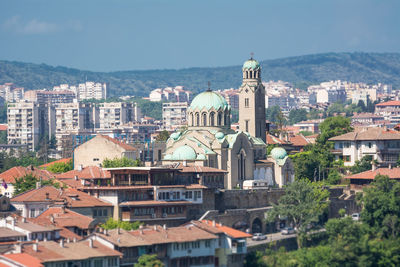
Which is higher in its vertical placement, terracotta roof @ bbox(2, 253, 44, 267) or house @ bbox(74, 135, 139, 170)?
house @ bbox(74, 135, 139, 170)

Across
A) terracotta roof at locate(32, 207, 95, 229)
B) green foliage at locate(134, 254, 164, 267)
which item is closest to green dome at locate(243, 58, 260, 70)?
terracotta roof at locate(32, 207, 95, 229)

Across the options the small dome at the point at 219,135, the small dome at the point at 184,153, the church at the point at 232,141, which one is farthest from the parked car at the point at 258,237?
the small dome at the point at 219,135

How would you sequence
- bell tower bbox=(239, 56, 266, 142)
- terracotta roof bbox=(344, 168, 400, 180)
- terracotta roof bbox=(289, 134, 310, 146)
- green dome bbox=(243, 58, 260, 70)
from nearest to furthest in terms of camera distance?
terracotta roof bbox=(344, 168, 400, 180)
bell tower bbox=(239, 56, 266, 142)
green dome bbox=(243, 58, 260, 70)
terracotta roof bbox=(289, 134, 310, 146)

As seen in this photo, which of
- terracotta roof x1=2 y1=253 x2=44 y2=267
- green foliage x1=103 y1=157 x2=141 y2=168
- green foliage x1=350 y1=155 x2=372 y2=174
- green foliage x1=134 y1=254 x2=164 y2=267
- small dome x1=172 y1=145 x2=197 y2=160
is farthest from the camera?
green foliage x1=350 y1=155 x2=372 y2=174

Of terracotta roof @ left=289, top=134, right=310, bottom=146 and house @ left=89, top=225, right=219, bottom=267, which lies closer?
house @ left=89, top=225, right=219, bottom=267

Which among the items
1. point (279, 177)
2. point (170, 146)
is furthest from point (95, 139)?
point (279, 177)

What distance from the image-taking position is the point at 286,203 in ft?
247

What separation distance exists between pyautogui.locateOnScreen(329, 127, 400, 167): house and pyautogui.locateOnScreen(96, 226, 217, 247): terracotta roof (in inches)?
1319

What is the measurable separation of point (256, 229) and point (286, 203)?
3003 millimetres

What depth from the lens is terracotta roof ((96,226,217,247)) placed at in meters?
57.9

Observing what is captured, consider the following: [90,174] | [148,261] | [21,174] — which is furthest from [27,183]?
[148,261]

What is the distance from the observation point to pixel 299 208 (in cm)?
7406

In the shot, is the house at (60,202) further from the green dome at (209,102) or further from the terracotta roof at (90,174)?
the green dome at (209,102)

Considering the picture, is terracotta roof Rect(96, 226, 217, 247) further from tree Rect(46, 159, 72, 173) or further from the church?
tree Rect(46, 159, 72, 173)
